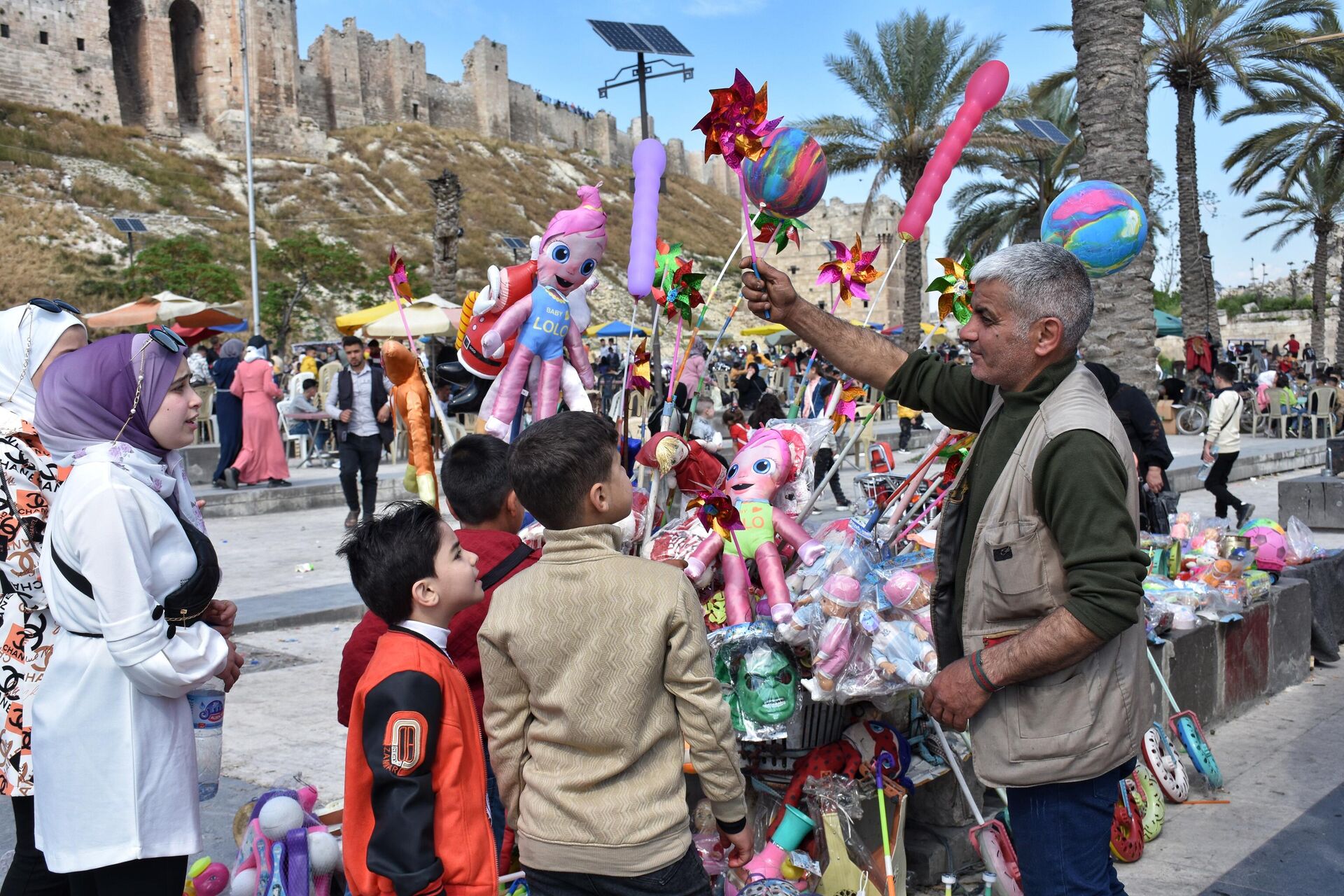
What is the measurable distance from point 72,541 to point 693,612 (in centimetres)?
123

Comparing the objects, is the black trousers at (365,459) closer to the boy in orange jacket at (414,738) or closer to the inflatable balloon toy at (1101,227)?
the inflatable balloon toy at (1101,227)

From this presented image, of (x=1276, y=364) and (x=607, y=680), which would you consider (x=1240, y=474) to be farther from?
(x=1276, y=364)

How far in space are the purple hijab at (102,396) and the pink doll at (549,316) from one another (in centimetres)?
211

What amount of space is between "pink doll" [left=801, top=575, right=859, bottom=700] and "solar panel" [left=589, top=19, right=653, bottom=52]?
24.6 metres

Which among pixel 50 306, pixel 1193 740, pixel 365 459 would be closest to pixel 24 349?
pixel 50 306

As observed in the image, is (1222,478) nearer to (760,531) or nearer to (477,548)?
(760,531)

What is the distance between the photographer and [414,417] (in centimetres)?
520

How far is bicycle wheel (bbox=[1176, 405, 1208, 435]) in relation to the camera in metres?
20.0

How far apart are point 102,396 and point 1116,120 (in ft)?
25.3

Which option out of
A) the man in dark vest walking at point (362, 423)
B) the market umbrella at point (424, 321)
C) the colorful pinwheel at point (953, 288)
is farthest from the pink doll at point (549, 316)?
the market umbrella at point (424, 321)

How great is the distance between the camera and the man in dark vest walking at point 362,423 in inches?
394

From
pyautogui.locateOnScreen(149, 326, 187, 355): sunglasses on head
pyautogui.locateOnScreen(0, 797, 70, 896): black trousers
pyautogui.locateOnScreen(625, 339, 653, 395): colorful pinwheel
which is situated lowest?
pyautogui.locateOnScreen(0, 797, 70, 896): black trousers

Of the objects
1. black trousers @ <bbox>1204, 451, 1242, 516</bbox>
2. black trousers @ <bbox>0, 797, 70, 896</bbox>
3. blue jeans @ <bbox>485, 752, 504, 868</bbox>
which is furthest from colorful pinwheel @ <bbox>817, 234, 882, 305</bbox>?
black trousers @ <bbox>1204, 451, 1242, 516</bbox>

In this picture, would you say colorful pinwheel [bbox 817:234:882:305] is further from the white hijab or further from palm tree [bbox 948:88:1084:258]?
palm tree [bbox 948:88:1084:258]
